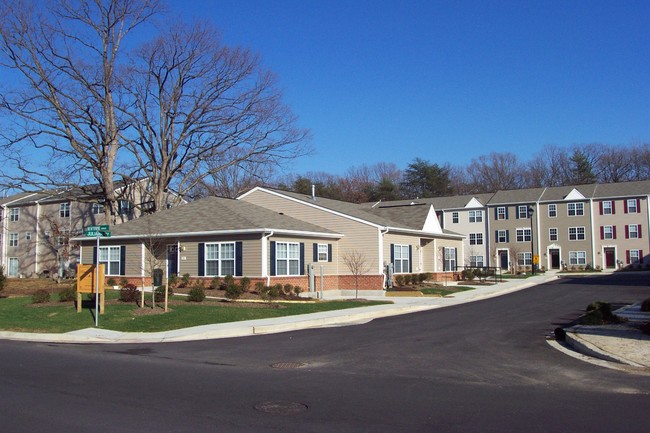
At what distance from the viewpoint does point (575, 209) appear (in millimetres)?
62031

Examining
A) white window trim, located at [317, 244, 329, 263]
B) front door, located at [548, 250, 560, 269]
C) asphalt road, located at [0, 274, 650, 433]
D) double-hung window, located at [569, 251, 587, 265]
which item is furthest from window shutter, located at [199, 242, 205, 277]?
double-hung window, located at [569, 251, 587, 265]

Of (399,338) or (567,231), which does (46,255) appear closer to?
(399,338)

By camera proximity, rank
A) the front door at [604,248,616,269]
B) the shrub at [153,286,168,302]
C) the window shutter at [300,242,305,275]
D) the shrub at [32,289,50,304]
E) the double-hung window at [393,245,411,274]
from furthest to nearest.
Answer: the front door at [604,248,616,269]
the double-hung window at [393,245,411,274]
the window shutter at [300,242,305,275]
the shrub at [32,289,50,304]
the shrub at [153,286,168,302]

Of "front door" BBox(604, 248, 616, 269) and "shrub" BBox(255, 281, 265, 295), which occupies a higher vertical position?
"front door" BBox(604, 248, 616, 269)

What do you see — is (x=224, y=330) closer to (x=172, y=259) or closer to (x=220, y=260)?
(x=220, y=260)

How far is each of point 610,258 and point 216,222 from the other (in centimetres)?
4681

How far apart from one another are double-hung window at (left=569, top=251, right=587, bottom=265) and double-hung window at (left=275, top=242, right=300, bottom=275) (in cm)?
4242

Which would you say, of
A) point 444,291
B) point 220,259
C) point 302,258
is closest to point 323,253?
point 302,258

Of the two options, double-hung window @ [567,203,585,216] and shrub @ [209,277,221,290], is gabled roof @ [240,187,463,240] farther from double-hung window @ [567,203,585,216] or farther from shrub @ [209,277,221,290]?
double-hung window @ [567,203,585,216]

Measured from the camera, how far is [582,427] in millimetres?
6691

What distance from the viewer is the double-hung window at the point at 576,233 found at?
61531mm

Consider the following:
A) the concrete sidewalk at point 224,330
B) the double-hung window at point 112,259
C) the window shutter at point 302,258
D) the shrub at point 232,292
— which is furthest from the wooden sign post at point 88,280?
the double-hung window at point 112,259

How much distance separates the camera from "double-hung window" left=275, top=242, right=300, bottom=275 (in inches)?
1105

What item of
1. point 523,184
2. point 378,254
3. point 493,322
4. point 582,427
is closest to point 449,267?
point 378,254
